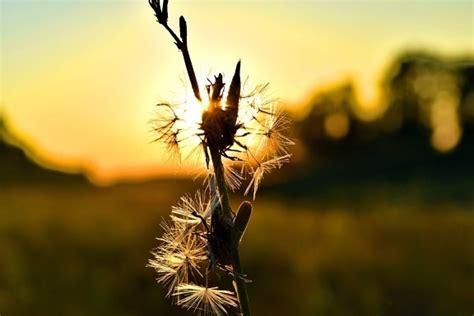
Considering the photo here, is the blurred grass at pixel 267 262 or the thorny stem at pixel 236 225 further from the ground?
the thorny stem at pixel 236 225

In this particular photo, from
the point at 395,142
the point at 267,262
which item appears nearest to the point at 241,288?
the point at 267,262

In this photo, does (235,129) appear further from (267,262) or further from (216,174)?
(267,262)

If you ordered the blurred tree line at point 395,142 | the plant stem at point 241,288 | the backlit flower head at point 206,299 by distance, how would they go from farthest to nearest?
1. the blurred tree line at point 395,142
2. the backlit flower head at point 206,299
3. the plant stem at point 241,288

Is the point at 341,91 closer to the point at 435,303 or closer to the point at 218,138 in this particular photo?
the point at 435,303

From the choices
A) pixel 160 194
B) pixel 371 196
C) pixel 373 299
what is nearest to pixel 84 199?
pixel 160 194

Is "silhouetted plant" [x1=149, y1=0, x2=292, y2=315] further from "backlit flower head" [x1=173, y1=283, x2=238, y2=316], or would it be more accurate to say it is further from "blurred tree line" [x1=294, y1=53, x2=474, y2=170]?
"blurred tree line" [x1=294, y1=53, x2=474, y2=170]

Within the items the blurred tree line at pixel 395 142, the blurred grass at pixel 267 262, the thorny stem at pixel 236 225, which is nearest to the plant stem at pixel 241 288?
the thorny stem at pixel 236 225

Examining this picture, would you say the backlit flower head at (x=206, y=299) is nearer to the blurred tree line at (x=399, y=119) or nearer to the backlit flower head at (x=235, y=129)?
the backlit flower head at (x=235, y=129)
